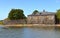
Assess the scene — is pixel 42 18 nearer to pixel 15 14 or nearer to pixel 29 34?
pixel 15 14

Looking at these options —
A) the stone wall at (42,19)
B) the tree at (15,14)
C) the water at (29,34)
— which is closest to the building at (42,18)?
the stone wall at (42,19)

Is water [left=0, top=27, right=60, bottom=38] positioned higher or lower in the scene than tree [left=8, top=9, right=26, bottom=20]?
lower

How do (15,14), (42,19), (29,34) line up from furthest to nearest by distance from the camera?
(15,14)
(42,19)
(29,34)

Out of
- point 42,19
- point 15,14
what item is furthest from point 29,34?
point 15,14

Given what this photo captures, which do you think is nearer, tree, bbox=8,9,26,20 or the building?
the building

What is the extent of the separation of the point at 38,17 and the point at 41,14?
1.88 m

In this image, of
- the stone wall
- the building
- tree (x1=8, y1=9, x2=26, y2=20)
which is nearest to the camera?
the stone wall

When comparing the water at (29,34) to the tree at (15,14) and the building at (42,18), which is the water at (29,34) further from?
the tree at (15,14)

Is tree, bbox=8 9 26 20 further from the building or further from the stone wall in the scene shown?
the stone wall

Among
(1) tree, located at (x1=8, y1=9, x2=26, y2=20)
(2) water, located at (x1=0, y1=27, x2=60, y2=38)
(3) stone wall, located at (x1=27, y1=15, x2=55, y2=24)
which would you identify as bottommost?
(2) water, located at (x1=0, y1=27, x2=60, y2=38)

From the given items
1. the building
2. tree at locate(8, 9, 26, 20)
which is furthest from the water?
tree at locate(8, 9, 26, 20)

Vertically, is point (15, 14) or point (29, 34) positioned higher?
point (15, 14)

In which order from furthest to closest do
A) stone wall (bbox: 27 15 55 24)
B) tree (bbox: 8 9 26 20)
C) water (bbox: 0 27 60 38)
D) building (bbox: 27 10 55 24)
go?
tree (bbox: 8 9 26 20), building (bbox: 27 10 55 24), stone wall (bbox: 27 15 55 24), water (bbox: 0 27 60 38)

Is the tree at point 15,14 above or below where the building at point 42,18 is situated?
above
